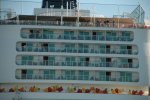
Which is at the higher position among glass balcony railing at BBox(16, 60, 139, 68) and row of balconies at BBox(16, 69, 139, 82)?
glass balcony railing at BBox(16, 60, 139, 68)

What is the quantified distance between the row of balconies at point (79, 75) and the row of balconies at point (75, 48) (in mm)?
1997

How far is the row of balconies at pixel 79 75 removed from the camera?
1897 inches

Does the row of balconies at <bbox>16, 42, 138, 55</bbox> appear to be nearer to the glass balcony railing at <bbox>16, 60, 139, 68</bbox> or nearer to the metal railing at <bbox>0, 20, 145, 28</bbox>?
the glass balcony railing at <bbox>16, 60, 139, 68</bbox>

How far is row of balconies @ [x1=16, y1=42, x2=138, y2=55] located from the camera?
48875mm

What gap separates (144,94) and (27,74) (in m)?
10.9

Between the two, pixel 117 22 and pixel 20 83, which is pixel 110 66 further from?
pixel 20 83

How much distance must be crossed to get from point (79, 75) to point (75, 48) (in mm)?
2604

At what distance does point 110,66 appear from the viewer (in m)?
48.7

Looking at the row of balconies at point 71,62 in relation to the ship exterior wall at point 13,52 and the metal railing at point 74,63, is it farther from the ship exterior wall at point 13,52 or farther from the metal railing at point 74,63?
the ship exterior wall at point 13,52

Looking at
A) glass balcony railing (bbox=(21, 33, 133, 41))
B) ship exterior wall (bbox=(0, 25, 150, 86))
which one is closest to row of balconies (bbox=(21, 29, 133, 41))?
glass balcony railing (bbox=(21, 33, 133, 41))

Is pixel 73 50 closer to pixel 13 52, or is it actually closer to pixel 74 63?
pixel 74 63

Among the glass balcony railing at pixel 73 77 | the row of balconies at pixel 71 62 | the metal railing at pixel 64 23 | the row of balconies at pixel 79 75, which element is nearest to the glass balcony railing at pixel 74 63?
the row of balconies at pixel 71 62

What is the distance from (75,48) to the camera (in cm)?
4894

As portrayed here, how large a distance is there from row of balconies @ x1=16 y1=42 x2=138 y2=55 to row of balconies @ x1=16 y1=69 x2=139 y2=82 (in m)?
2.00
